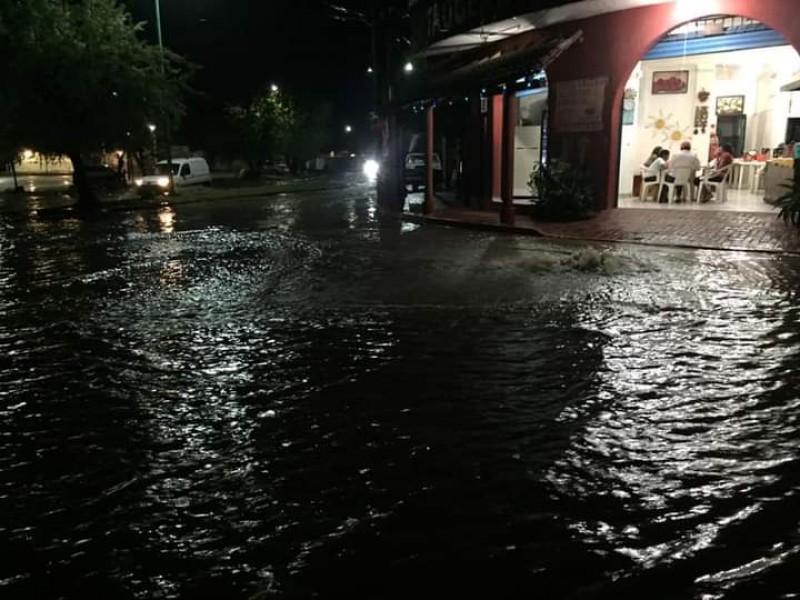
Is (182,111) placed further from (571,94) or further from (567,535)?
(567,535)

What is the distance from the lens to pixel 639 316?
26.4 ft

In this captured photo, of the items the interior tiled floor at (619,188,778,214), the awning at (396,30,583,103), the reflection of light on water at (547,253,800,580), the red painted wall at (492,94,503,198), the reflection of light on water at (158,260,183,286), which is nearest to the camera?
the reflection of light on water at (547,253,800,580)

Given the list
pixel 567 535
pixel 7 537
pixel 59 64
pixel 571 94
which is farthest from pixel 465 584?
pixel 59 64

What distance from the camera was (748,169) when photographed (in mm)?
20422

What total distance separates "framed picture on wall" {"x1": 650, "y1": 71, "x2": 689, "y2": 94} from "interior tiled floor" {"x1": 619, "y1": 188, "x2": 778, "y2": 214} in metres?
3.03

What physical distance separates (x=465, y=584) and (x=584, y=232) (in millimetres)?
12205

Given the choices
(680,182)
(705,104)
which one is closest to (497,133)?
(680,182)

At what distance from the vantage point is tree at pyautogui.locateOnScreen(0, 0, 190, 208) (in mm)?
23438

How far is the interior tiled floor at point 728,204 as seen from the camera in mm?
16422

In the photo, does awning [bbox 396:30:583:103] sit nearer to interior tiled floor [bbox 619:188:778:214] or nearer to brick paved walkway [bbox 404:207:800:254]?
brick paved walkway [bbox 404:207:800:254]

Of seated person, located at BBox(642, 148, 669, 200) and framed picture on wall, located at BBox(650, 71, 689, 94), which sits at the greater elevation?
framed picture on wall, located at BBox(650, 71, 689, 94)

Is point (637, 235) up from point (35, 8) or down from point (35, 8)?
down

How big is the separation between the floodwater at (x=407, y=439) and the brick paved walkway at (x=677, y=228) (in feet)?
8.00

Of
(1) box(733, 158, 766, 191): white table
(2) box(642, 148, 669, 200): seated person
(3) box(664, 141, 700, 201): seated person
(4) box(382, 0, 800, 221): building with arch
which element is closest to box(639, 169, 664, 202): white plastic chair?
(2) box(642, 148, 669, 200): seated person
